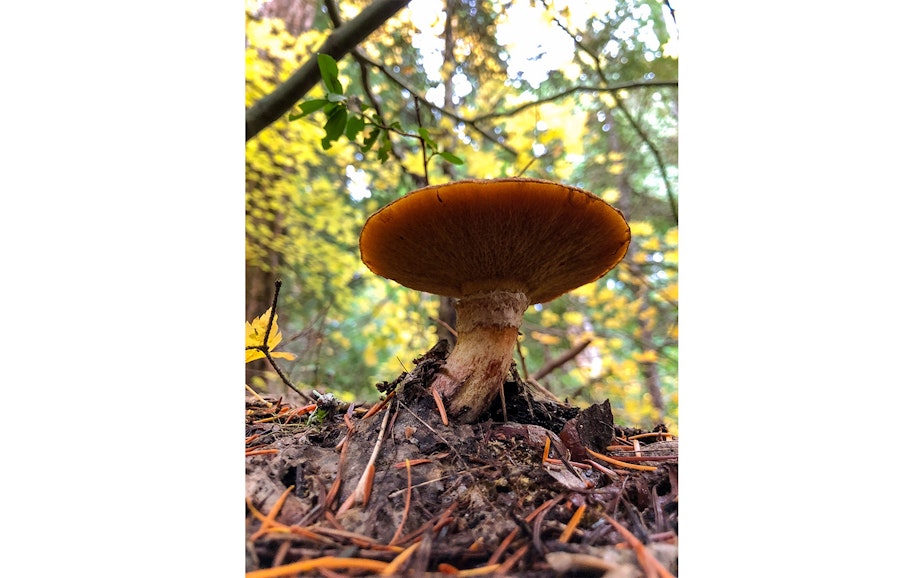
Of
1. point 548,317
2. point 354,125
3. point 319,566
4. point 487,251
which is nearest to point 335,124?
point 354,125

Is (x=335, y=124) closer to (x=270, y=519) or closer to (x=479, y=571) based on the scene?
(x=270, y=519)

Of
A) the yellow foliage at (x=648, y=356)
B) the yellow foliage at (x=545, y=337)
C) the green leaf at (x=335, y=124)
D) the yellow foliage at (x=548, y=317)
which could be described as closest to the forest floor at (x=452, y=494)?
the green leaf at (x=335, y=124)

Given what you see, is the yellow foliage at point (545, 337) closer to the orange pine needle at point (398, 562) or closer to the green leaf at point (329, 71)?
the green leaf at point (329, 71)

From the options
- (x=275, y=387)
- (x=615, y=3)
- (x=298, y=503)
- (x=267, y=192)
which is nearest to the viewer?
(x=298, y=503)
